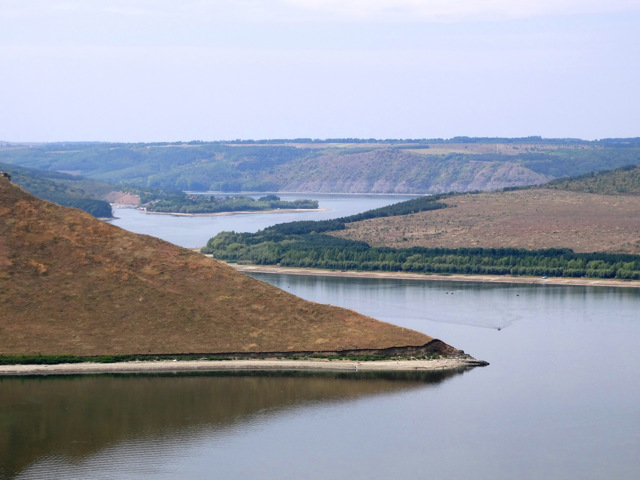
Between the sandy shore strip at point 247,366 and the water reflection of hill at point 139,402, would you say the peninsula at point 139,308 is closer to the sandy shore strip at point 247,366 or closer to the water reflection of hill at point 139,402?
the sandy shore strip at point 247,366

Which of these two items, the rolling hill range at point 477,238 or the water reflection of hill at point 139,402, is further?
Answer: the rolling hill range at point 477,238

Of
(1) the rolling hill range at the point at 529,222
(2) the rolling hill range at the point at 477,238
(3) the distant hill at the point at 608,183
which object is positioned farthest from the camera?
(3) the distant hill at the point at 608,183

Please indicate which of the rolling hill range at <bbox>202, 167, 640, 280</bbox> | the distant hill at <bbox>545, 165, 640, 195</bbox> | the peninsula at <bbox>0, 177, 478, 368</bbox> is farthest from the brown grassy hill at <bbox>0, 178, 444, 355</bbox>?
the distant hill at <bbox>545, 165, 640, 195</bbox>

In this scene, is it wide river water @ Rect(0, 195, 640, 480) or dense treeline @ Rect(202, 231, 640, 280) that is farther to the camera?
dense treeline @ Rect(202, 231, 640, 280)

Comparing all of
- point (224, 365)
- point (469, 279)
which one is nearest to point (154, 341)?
point (224, 365)

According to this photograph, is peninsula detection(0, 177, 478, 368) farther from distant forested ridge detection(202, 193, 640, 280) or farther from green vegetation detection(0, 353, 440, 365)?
distant forested ridge detection(202, 193, 640, 280)

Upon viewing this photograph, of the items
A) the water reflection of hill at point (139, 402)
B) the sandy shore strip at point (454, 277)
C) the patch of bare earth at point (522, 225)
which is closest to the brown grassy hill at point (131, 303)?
the water reflection of hill at point (139, 402)
